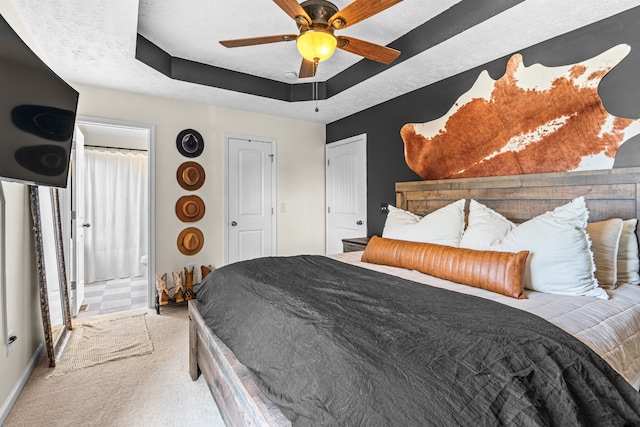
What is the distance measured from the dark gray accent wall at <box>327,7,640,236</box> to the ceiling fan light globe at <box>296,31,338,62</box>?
1326 mm

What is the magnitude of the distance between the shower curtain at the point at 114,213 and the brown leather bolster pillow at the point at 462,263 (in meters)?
3.97

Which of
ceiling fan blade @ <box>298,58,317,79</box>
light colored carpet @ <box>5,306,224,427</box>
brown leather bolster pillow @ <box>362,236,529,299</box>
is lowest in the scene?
light colored carpet @ <box>5,306,224,427</box>

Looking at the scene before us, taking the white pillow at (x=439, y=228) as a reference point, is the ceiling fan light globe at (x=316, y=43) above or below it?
above

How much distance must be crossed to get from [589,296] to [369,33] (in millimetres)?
2352

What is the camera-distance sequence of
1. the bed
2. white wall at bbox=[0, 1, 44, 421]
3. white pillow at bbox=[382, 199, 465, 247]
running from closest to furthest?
the bed → white wall at bbox=[0, 1, 44, 421] → white pillow at bbox=[382, 199, 465, 247]

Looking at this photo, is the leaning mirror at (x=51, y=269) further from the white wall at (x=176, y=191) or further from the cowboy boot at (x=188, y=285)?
the cowboy boot at (x=188, y=285)

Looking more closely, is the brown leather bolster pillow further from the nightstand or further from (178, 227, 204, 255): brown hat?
(178, 227, 204, 255): brown hat

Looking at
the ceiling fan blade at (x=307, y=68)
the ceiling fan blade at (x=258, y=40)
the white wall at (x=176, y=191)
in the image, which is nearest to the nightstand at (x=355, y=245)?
the white wall at (x=176, y=191)

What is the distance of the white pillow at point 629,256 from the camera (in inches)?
72.6

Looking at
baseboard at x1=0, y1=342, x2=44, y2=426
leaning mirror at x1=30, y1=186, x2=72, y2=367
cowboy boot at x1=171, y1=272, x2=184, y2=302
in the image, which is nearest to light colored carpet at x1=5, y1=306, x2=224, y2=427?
baseboard at x1=0, y1=342, x2=44, y2=426

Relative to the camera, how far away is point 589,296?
156cm

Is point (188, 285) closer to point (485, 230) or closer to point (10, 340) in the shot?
point (10, 340)

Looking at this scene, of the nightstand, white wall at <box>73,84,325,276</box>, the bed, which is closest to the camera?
the bed

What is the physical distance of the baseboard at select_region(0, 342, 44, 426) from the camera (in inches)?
69.9
